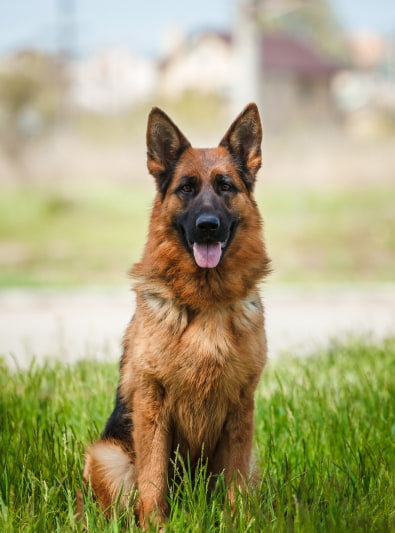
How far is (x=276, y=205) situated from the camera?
1805 centimetres

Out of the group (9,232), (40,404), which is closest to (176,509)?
(40,404)

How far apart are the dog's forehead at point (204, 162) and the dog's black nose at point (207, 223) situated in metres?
0.29

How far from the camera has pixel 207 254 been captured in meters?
3.49

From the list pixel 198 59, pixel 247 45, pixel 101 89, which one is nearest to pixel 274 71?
pixel 198 59

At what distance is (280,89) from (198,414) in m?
33.1

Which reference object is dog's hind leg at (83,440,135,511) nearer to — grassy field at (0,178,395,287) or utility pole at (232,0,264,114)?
grassy field at (0,178,395,287)

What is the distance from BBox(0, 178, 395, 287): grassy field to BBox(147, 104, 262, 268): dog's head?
914 centimetres

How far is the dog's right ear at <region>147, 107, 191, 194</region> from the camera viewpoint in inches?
142

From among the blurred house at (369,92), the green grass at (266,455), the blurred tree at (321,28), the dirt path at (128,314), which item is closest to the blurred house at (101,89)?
the blurred house at (369,92)

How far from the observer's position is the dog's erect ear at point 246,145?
3676mm

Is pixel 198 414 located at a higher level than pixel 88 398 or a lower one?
higher

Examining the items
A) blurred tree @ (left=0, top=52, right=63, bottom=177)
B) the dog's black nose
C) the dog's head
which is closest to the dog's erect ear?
the dog's head

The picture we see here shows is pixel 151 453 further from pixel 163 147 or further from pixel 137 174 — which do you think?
pixel 137 174

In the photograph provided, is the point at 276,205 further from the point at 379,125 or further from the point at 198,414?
the point at 198,414
